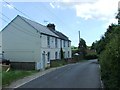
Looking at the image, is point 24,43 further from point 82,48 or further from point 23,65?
point 82,48

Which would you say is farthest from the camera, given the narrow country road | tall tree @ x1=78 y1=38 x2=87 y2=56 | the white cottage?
tall tree @ x1=78 y1=38 x2=87 y2=56

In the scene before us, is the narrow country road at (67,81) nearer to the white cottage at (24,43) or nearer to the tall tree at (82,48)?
the white cottage at (24,43)

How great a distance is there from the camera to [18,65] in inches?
1759

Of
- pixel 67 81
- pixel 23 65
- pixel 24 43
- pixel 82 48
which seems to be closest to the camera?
pixel 67 81

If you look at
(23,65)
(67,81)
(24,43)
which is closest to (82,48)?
(24,43)

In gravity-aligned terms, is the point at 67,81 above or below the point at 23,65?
below

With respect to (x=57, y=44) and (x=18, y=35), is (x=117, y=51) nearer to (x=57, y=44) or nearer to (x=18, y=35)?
(x=18, y=35)

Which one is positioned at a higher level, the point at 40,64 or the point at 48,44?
the point at 48,44

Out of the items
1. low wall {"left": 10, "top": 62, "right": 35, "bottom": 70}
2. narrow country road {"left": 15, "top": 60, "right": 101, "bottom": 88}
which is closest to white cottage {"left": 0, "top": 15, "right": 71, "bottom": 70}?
low wall {"left": 10, "top": 62, "right": 35, "bottom": 70}

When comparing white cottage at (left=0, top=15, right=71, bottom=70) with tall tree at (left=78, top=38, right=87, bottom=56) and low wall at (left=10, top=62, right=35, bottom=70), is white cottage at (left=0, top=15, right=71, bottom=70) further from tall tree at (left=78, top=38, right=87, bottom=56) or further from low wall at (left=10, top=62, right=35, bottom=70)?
tall tree at (left=78, top=38, right=87, bottom=56)

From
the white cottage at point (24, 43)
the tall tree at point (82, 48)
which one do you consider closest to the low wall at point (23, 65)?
the white cottage at point (24, 43)

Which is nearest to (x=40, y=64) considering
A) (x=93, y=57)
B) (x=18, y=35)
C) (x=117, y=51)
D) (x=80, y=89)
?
(x=18, y=35)

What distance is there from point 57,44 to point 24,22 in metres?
14.4

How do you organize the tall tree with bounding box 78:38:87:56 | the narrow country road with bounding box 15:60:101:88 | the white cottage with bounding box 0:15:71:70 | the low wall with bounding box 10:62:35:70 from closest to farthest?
the narrow country road with bounding box 15:60:101:88
the low wall with bounding box 10:62:35:70
the white cottage with bounding box 0:15:71:70
the tall tree with bounding box 78:38:87:56
